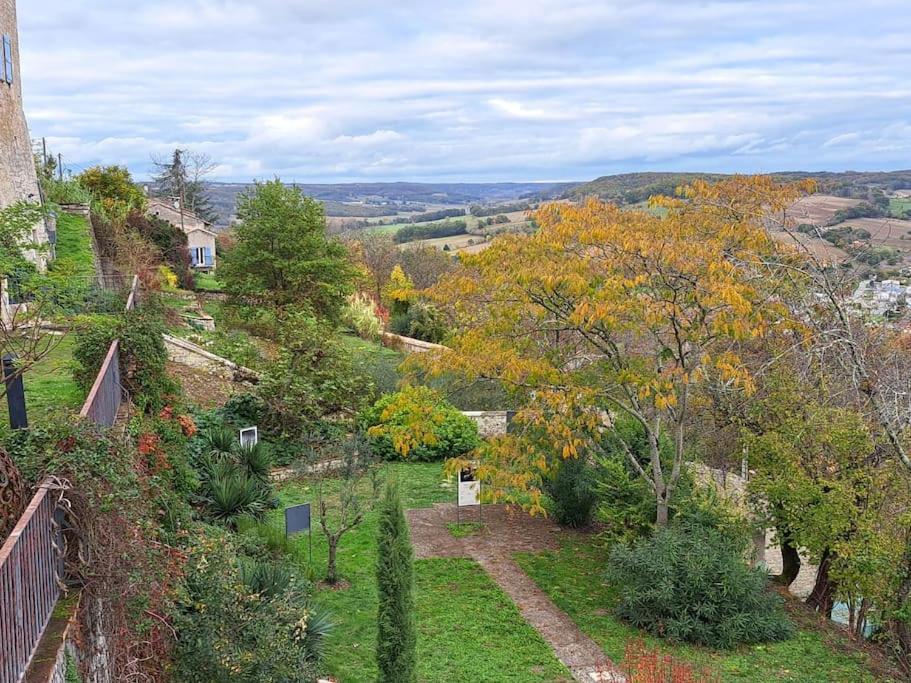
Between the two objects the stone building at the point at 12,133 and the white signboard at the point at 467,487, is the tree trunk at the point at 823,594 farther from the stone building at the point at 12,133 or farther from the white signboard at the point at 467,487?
the stone building at the point at 12,133

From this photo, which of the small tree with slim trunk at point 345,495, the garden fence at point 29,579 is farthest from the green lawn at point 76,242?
the garden fence at point 29,579

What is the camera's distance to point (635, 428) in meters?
13.8

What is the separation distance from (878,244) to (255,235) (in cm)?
1952

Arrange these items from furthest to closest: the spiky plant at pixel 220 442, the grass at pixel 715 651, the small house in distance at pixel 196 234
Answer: the small house in distance at pixel 196 234
the spiky plant at pixel 220 442
the grass at pixel 715 651

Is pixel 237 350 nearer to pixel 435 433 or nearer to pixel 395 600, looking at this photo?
pixel 435 433

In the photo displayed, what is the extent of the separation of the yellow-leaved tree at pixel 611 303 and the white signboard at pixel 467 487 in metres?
1.49

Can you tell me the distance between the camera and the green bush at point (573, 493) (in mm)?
13867

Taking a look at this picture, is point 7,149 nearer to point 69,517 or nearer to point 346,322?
point 346,322

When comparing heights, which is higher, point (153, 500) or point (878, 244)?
point (878, 244)

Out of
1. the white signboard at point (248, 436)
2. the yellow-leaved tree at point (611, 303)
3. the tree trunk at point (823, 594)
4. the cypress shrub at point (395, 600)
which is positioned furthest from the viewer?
the white signboard at point (248, 436)

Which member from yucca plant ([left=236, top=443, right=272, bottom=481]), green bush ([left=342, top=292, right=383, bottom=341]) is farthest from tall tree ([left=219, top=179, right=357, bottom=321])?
yucca plant ([left=236, top=443, right=272, bottom=481])

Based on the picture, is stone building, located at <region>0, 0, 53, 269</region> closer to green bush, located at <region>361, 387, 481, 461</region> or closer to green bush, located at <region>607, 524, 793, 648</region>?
green bush, located at <region>361, 387, 481, 461</region>

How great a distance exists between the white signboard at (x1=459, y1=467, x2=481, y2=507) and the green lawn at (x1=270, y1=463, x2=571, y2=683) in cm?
157

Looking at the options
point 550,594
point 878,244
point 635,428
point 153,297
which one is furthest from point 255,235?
point 878,244
